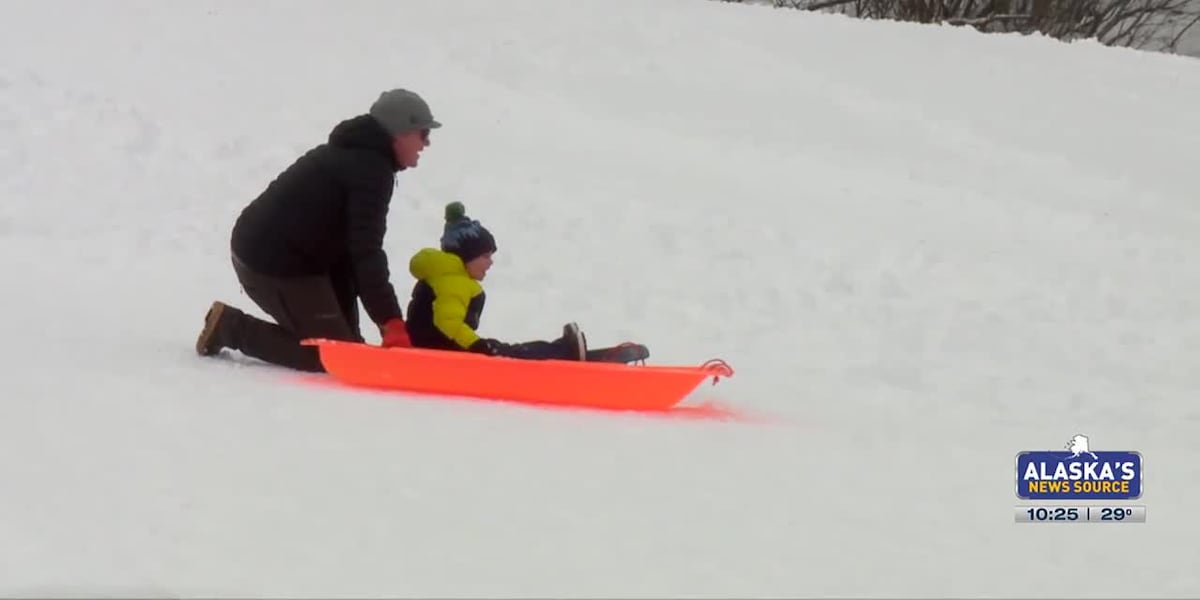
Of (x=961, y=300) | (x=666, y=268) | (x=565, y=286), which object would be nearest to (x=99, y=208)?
(x=565, y=286)

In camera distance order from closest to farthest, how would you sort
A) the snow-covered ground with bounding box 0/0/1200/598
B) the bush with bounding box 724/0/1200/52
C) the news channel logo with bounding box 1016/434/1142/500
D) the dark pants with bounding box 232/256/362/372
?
the snow-covered ground with bounding box 0/0/1200/598, the news channel logo with bounding box 1016/434/1142/500, the dark pants with bounding box 232/256/362/372, the bush with bounding box 724/0/1200/52

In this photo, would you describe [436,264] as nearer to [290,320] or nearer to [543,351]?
[543,351]

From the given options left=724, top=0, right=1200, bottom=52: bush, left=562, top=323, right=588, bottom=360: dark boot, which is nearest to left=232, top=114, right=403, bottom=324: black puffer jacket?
left=562, top=323, right=588, bottom=360: dark boot

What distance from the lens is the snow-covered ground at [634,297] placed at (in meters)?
3.15

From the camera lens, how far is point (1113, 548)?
3461 millimetres

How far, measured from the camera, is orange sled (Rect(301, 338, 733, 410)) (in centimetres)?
481

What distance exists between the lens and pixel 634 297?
7.62m

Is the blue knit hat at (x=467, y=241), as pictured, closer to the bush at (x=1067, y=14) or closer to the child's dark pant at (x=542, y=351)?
the child's dark pant at (x=542, y=351)

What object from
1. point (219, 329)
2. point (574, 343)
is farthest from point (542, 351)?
point (219, 329)

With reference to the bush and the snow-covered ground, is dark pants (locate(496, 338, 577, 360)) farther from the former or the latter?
the bush

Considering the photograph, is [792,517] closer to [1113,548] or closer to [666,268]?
[1113,548]

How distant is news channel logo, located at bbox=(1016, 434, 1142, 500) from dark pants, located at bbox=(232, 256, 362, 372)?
106 inches

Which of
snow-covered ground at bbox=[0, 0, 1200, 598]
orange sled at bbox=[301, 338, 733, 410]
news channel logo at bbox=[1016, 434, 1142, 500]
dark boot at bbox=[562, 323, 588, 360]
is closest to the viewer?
snow-covered ground at bbox=[0, 0, 1200, 598]

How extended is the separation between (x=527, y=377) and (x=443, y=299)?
501mm
